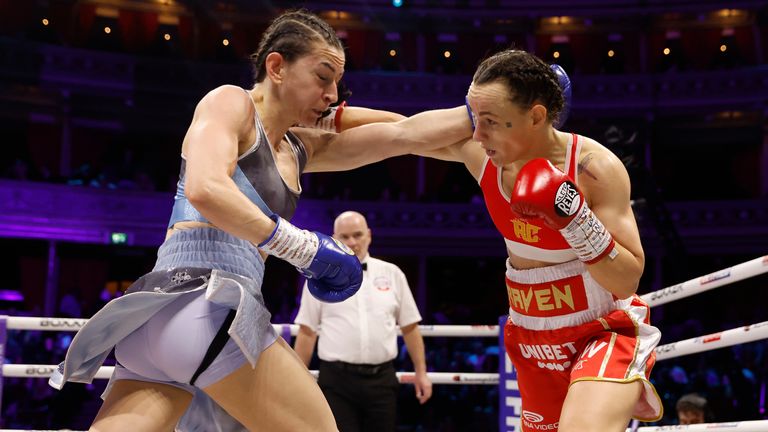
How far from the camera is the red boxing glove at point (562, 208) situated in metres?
2.06

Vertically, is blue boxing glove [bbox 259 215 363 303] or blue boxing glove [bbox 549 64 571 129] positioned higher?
blue boxing glove [bbox 549 64 571 129]

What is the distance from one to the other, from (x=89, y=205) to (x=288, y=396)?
1448 centimetres

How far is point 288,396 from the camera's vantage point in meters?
1.91

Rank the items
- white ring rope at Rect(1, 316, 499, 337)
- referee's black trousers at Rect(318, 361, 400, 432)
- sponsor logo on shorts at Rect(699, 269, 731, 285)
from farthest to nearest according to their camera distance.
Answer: referee's black trousers at Rect(318, 361, 400, 432) < white ring rope at Rect(1, 316, 499, 337) < sponsor logo on shorts at Rect(699, 269, 731, 285)

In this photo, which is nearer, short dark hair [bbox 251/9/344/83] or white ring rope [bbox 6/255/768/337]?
short dark hair [bbox 251/9/344/83]

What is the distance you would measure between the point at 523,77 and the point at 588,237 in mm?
489

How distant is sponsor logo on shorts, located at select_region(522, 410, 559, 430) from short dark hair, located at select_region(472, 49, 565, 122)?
0.88m

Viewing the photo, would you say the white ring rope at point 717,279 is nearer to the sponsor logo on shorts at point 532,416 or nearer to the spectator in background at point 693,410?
the sponsor logo on shorts at point 532,416

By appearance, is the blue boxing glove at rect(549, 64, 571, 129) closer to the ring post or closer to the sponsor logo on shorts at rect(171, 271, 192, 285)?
the sponsor logo on shorts at rect(171, 271, 192, 285)

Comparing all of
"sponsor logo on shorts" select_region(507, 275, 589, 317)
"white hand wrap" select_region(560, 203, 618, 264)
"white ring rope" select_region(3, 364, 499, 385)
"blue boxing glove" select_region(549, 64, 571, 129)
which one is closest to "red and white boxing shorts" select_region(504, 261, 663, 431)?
"sponsor logo on shorts" select_region(507, 275, 589, 317)

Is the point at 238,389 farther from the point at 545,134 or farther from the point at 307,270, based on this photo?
the point at 545,134

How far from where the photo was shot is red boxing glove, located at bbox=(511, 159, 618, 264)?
206cm

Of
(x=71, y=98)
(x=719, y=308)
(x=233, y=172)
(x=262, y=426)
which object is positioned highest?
(x=71, y=98)

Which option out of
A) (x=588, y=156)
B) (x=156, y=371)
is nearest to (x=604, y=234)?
(x=588, y=156)
